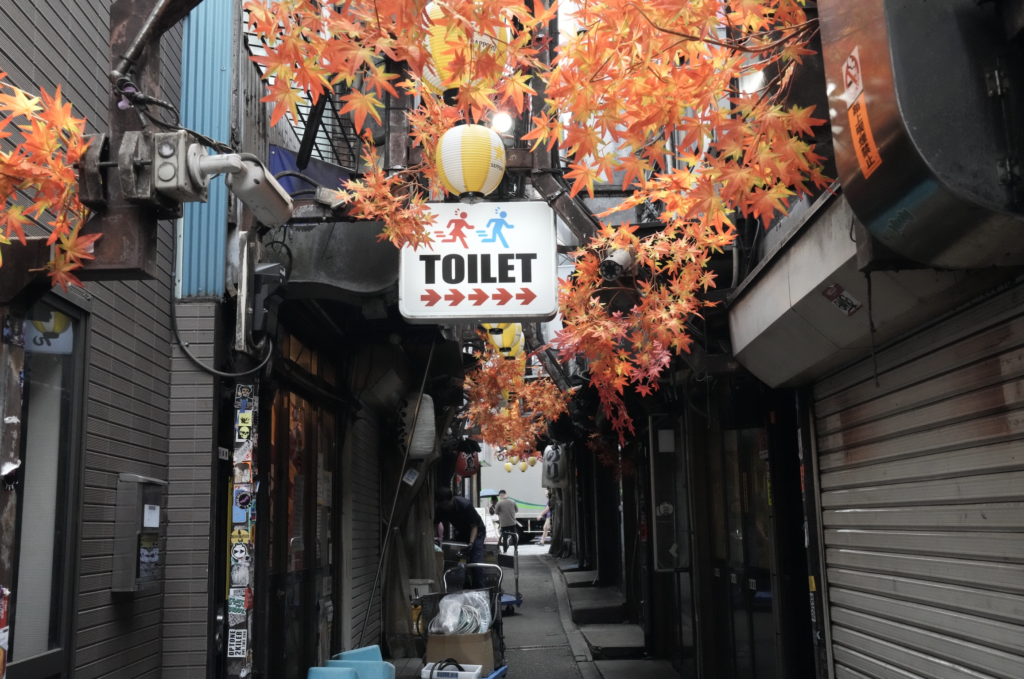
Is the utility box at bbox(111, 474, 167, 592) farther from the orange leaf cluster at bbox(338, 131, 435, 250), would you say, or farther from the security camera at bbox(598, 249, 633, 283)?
the security camera at bbox(598, 249, 633, 283)

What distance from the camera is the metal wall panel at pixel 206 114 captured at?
732 cm

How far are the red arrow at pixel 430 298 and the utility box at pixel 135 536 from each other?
93.1 inches

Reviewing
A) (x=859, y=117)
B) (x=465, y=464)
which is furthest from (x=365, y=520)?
(x=465, y=464)

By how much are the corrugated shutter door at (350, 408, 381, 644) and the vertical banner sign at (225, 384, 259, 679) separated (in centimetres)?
493

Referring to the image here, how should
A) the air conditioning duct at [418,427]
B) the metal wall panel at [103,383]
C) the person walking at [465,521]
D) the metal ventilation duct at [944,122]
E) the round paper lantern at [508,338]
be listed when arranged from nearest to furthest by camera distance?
1. the metal ventilation duct at [944,122]
2. the metal wall panel at [103,383]
3. the air conditioning duct at [418,427]
4. the round paper lantern at [508,338]
5. the person walking at [465,521]

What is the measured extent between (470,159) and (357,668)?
4.07m

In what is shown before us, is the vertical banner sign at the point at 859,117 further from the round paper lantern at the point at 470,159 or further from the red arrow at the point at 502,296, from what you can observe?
the red arrow at the point at 502,296

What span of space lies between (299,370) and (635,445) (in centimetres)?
826

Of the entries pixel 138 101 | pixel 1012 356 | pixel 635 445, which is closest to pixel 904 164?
pixel 1012 356

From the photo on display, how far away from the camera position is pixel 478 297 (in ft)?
23.1

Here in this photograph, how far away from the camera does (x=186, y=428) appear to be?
7.11m

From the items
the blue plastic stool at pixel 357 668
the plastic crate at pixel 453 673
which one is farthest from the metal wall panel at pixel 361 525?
the blue plastic stool at pixel 357 668

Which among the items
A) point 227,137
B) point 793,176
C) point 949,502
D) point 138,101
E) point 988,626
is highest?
point 227,137

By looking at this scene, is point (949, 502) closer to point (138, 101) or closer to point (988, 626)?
point (988, 626)
